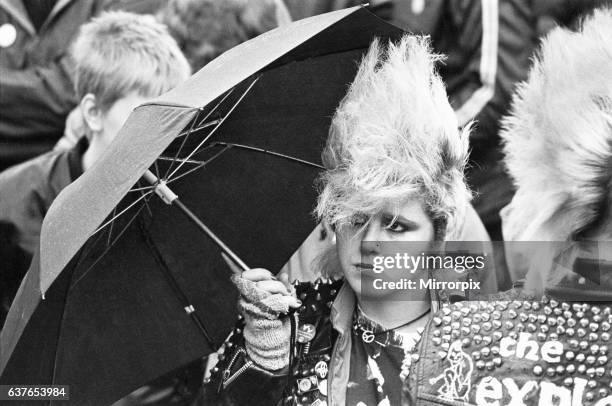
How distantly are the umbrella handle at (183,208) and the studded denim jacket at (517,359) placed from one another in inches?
22.3

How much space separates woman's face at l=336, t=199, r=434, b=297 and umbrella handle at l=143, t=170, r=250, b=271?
27 cm

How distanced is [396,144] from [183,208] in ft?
1.91

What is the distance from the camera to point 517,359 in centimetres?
222

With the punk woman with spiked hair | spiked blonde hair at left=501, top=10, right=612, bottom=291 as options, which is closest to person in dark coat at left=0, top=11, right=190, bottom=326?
the punk woman with spiked hair

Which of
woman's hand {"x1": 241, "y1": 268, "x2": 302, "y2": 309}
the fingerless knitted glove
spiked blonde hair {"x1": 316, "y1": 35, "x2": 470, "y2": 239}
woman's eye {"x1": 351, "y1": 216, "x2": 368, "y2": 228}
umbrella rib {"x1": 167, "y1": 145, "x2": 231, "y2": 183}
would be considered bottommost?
the fingerless knitted glove

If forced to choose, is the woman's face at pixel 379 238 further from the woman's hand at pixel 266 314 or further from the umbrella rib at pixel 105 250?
the umbrella rib at pixel 105 250

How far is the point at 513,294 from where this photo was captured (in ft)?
7.79

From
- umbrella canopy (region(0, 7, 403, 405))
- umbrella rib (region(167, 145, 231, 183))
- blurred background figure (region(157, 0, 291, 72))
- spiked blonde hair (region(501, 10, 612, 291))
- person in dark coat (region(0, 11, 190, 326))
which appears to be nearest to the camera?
umbrella canopy (region(0, 7, 403, 405))

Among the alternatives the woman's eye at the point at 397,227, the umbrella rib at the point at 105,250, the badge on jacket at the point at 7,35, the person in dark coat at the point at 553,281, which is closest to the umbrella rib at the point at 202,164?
the umbrella rib at the point at 105,250

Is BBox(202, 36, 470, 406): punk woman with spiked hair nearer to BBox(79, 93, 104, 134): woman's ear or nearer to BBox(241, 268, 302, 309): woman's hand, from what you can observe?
BBox(241, 268, 302, 309): woman's hand

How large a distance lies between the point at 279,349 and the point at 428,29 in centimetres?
156

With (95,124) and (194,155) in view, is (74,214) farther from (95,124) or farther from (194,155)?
(95,124)

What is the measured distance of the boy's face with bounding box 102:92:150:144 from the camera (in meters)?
3.61
